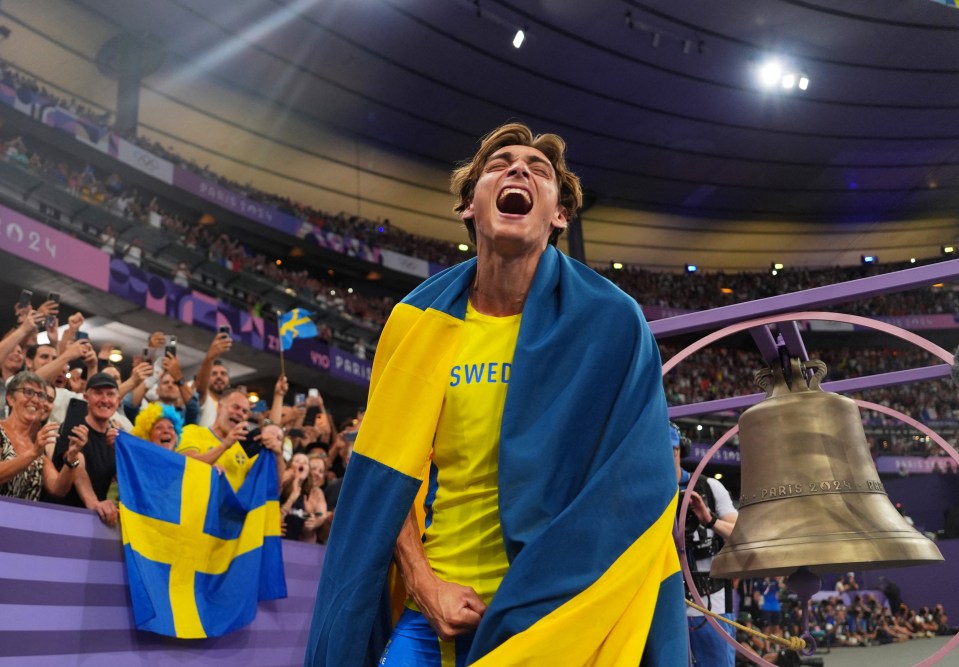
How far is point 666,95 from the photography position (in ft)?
61.8

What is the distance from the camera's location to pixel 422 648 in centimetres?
145

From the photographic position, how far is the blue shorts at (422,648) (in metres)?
1.43

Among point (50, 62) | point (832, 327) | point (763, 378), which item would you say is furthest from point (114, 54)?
point (832, 327)

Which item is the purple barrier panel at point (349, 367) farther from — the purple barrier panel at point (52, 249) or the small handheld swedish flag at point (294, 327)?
the small handheld swedish flag at point (294, 327)

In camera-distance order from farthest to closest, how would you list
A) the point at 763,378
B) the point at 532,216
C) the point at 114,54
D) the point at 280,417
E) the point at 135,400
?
the point at 114,54
the point at 280,417
the point at 135,400
the point at 763,378
the point at 532,216

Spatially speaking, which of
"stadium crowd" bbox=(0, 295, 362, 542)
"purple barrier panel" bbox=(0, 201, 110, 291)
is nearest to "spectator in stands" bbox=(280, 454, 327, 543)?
"stadium crowd" bbox=(0, 295, 362, 542)

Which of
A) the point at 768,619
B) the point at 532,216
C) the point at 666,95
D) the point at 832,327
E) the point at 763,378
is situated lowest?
the point at 768,619

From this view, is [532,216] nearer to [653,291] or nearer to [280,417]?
[280,417]

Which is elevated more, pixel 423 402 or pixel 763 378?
pixel 763 378

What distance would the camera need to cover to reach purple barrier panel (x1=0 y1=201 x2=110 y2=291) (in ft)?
40.2

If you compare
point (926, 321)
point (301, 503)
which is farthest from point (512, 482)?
point (926, 321)

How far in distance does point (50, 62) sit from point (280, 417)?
14172mm

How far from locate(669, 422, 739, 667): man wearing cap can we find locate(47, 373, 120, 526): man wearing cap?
2.82m

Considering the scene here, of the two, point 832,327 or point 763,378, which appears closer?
point 763,378
